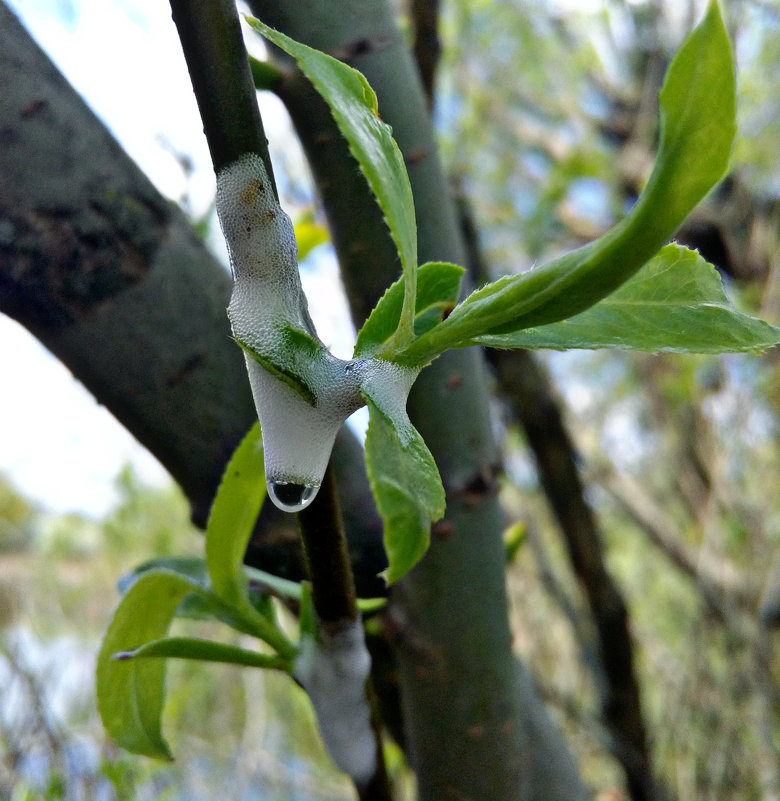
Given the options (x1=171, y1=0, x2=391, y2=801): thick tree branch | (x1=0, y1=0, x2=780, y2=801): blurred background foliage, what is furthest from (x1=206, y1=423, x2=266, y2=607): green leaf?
(x1=0, y1=0, x2=780, y2=801): blurred background foliage

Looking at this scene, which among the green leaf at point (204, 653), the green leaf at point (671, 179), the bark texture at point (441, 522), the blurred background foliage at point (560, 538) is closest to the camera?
the green leaf at point (671, 179)

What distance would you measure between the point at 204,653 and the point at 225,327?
0.48 feet

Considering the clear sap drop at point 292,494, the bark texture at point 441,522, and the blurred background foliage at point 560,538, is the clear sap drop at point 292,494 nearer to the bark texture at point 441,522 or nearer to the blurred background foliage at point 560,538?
the bark texture at point 441,522

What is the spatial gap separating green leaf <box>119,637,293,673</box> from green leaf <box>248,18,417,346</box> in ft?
0.44

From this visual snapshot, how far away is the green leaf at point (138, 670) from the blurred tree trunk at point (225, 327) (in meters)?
0.07

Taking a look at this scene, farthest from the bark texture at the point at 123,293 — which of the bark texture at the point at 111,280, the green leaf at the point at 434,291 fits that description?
the green leaf at the point at 434,291

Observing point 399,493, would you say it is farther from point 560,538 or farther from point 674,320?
point 560,538

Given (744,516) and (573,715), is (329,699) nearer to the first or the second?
(573,715)

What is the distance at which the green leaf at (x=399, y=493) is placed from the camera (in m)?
0.13

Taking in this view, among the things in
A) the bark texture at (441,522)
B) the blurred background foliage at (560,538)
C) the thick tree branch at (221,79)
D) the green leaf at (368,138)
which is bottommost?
the blurred background foliage at (560,538)

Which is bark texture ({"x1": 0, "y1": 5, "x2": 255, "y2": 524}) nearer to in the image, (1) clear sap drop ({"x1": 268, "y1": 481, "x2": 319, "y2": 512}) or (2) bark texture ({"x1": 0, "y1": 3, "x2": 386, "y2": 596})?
(2) bark texture ({"x1": 0, "y1": 3, "x2": 386, "y2": 596})

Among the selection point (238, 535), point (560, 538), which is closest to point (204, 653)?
point (238, 535)

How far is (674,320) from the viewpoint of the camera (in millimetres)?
183

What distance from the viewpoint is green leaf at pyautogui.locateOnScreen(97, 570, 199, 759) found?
27 centimetres
